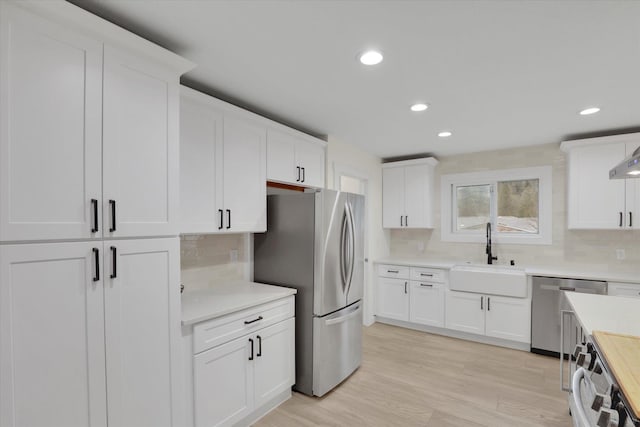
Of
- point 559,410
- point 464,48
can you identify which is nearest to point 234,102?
point 464,48

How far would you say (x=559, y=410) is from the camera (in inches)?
96.3

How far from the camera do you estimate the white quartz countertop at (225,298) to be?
194 centimetres

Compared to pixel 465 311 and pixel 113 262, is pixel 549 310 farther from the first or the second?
pixel 113 262

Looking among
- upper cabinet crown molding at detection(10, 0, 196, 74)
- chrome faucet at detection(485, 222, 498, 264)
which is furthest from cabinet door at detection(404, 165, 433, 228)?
upper cabinet crown molding at detection(10, 0, 196, 74)

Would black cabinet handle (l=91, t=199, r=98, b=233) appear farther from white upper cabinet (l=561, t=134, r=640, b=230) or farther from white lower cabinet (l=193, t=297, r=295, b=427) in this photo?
white upper cabinet (l=561, t=134, r=640, b=230)

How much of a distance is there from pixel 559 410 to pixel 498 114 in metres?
2.50

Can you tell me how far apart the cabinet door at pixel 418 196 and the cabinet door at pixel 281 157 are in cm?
215

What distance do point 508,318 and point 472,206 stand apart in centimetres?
160

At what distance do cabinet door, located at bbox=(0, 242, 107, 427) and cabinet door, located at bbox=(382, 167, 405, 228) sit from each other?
13.0ft

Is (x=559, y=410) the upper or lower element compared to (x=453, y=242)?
lower

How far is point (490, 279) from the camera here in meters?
3.71

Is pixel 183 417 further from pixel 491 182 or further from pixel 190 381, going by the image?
pixel 491 182

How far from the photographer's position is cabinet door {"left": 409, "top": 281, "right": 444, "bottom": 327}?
4.07 metres

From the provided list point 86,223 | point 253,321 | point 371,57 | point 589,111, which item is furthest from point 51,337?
point 589,111
